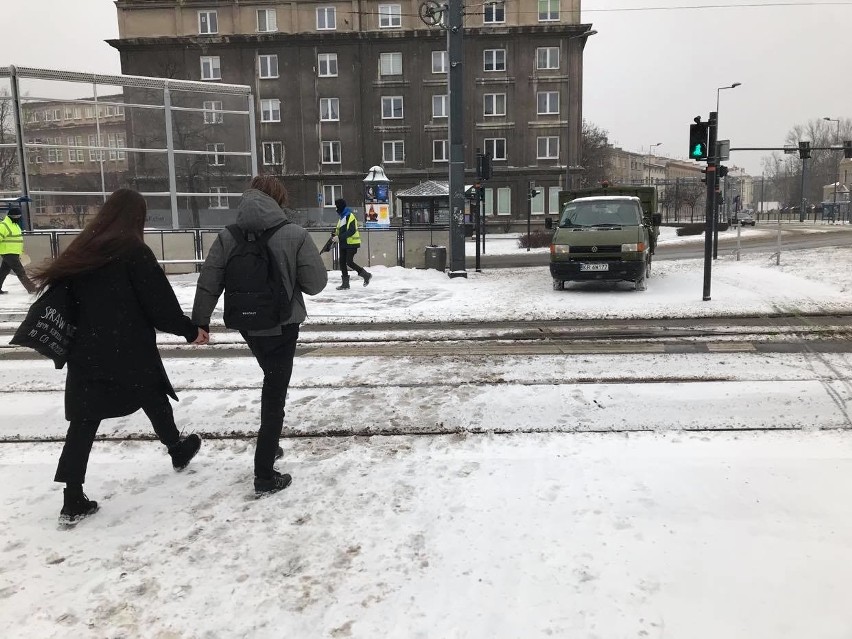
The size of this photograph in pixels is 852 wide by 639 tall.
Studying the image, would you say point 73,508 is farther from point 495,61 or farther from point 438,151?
point 495,61

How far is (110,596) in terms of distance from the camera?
2.96 m

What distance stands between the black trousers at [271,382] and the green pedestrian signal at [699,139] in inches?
384

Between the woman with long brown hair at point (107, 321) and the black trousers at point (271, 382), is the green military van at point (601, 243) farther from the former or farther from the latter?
the woman with long brown hair at point (107, 321)

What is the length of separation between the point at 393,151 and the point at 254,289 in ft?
154

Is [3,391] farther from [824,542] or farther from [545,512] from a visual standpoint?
[824,542]

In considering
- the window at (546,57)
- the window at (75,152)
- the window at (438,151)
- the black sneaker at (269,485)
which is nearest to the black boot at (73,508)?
the black sneaker at (269,485)

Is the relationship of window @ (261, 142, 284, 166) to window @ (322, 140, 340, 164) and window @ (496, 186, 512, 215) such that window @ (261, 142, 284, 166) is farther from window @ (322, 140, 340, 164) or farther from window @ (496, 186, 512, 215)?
window @ (496, 186, 512, 215)

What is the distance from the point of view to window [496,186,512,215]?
161 ft

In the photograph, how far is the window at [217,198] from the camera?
60.2 feet

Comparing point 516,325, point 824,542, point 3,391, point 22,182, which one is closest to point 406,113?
point 22,182

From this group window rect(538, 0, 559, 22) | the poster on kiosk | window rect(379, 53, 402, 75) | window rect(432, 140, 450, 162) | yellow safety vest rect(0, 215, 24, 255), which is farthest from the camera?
window rect(432, 140, 450, 162)

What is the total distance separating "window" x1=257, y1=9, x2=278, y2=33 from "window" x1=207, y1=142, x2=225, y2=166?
34.4 meters

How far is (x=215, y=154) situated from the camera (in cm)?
1836

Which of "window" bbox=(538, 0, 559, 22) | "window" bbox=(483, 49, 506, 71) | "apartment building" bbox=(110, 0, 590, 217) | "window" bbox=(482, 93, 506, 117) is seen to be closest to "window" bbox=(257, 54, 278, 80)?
"apartment building" bbox=(110, 0, 590, 217)
